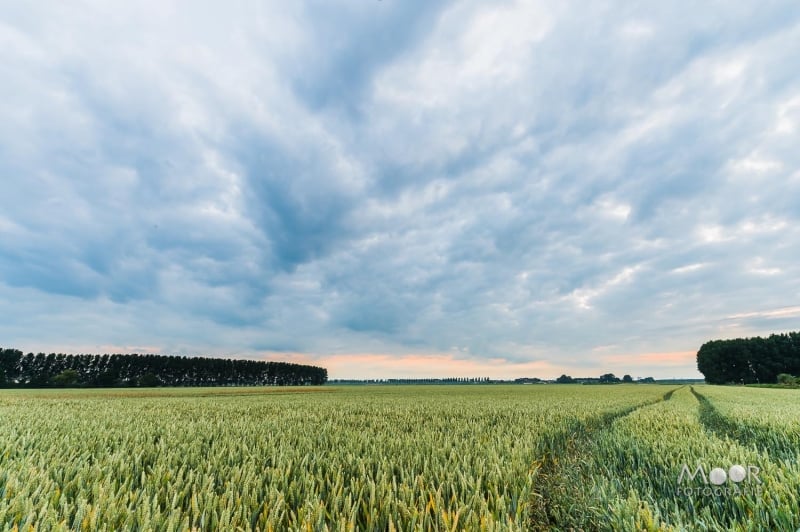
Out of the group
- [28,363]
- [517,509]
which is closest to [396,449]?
[517,509]

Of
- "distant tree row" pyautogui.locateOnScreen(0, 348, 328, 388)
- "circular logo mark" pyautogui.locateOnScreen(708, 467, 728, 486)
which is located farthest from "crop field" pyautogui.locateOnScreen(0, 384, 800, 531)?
"distant tree row" pyautogui.locateOnScreen(0, 348, 328, 388)


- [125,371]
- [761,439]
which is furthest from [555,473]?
[125,371]

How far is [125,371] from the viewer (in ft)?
353

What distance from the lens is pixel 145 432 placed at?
21.8ft

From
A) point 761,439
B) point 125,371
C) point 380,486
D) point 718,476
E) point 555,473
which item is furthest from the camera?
point 125,371

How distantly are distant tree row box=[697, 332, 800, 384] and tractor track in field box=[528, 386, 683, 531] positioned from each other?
477 feet

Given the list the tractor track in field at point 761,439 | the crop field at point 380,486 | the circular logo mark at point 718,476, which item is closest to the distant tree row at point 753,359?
the tractor track in field at point 761,439

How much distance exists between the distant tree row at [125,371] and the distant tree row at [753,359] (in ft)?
528

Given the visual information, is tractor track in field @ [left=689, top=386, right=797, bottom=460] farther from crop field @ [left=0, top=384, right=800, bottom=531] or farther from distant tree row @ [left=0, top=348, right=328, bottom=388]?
distant tree row @ [left=0, top=348, right=328, bottom=388]

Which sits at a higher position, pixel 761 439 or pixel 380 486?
pixel 380 486

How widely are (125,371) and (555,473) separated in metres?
137

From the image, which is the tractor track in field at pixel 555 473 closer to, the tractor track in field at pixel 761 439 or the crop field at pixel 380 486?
the crop field at pixel 380 486

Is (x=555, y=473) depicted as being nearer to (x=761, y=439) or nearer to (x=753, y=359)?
(x=761, y=439)

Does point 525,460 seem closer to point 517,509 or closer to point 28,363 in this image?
point 517,509
